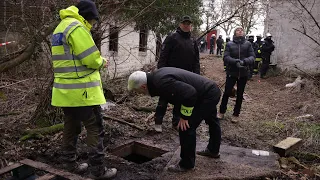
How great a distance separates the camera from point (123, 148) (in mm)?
4418

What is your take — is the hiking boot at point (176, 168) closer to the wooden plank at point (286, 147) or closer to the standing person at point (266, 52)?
→ the wooden plank at point (286, 147)

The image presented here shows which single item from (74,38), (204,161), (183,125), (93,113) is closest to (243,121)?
(204,161)

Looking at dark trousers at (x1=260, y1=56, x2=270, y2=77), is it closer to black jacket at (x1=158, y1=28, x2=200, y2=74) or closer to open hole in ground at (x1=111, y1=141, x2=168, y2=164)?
black jacket at (x1=158, y1=28, x2=200, y2=74)

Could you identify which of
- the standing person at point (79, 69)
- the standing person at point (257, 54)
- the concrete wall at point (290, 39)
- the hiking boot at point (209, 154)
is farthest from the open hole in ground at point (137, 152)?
the standing person at point (257, 54)

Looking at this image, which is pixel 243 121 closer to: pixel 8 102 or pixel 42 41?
pixel 42 41

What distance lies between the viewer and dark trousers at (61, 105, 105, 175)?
10.3 feet

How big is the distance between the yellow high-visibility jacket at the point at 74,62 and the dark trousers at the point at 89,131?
14 centimetres

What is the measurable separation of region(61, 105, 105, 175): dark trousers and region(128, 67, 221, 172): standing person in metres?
0.52

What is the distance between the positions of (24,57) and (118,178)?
266cm

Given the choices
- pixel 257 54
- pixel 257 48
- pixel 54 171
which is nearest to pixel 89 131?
pixel 54 171

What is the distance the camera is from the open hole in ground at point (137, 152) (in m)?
4.36

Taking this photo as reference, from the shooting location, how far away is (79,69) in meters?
3.04

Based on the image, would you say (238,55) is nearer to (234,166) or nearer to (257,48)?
(234,166)

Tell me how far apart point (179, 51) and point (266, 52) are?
Answer: 890 cm
